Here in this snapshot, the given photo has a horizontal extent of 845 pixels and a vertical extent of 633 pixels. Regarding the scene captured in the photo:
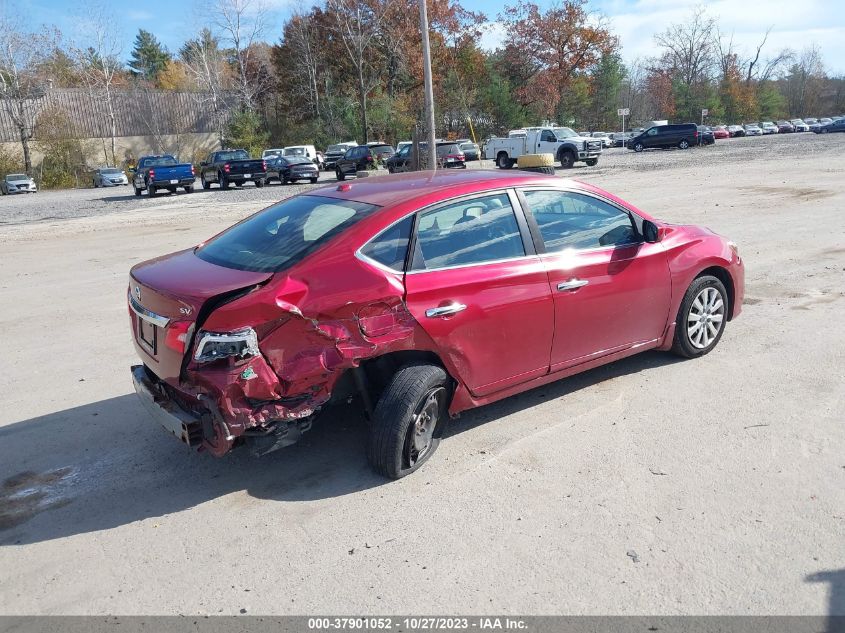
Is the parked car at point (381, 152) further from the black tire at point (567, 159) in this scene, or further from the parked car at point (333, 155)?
the black tire at point (567, 159)

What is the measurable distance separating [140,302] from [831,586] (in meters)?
3.80

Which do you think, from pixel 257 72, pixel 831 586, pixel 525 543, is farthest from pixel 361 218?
pixel 257 72

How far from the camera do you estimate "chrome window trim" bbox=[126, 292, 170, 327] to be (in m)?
3.81

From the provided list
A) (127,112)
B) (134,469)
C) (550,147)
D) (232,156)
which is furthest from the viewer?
(127,112)

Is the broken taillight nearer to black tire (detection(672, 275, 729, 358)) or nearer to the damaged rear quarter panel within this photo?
the damaged rear quarter panel

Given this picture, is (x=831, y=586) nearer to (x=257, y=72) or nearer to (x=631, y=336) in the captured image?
(x=631, y=336)

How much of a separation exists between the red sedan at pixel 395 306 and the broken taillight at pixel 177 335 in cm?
1

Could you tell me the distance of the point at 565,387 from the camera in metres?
5.23

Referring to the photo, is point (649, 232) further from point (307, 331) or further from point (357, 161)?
point (357, 161)

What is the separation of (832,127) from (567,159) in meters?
45.1

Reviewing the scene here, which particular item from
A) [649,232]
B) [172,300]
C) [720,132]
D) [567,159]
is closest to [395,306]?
[172,300]

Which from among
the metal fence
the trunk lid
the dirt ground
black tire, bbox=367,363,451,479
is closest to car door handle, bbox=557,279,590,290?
the dirt ground

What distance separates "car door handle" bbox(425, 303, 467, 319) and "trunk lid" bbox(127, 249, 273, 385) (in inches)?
36.5

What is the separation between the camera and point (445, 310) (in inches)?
157
